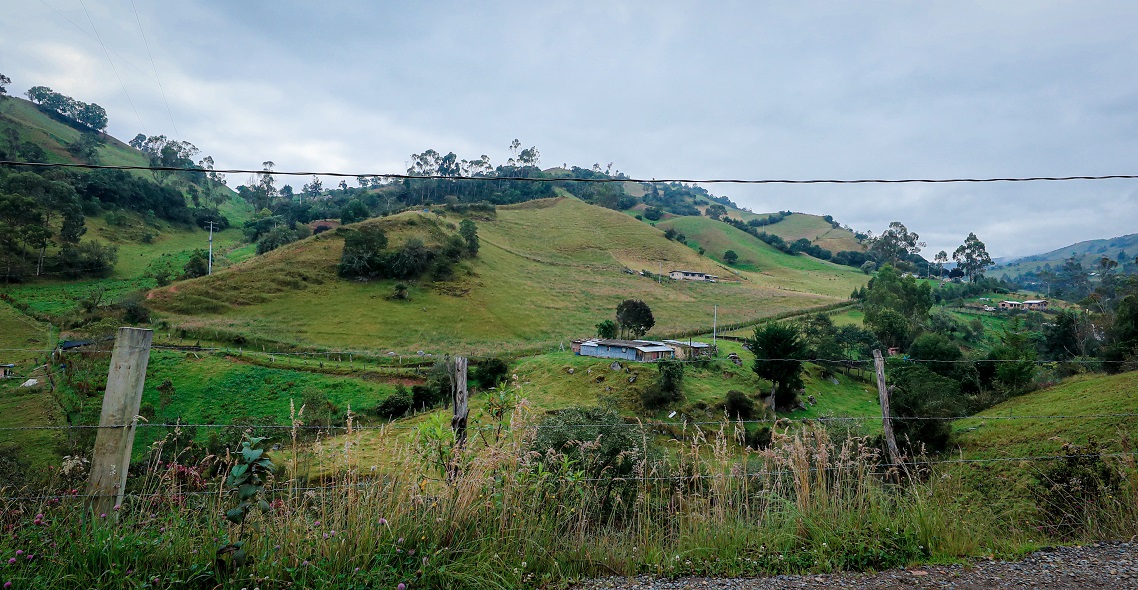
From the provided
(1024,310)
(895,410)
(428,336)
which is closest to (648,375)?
(895,410)

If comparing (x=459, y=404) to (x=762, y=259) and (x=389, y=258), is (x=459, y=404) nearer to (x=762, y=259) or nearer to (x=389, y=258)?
(x=389, y=258)

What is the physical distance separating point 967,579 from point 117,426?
588 cm

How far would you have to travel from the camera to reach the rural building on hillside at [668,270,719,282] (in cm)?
8475

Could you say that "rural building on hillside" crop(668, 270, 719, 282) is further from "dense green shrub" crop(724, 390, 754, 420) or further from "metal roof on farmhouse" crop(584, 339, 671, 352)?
"dense green shrub" crop(724, 390, 754, 420)

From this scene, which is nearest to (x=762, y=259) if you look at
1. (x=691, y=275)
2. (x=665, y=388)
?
(x=691, y=275)

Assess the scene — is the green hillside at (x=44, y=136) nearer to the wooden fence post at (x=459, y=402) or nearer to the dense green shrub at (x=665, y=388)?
the dense green shrub at (x=665, y=388)

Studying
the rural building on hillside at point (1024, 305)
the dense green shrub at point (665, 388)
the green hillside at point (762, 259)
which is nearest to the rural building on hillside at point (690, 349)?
the dense green shrub at point (665, 388)

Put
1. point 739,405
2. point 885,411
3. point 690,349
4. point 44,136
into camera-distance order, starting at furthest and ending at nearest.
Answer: point 44,136
point 690,349
point 739,405
point 885,411

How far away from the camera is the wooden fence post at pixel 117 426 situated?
3.40 metres

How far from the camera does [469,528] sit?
3.49 metres

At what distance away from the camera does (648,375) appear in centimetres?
3325

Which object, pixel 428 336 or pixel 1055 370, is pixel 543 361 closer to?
pixel 428 336

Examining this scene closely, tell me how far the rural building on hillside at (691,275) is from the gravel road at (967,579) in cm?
8203

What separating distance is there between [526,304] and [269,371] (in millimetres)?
31997
